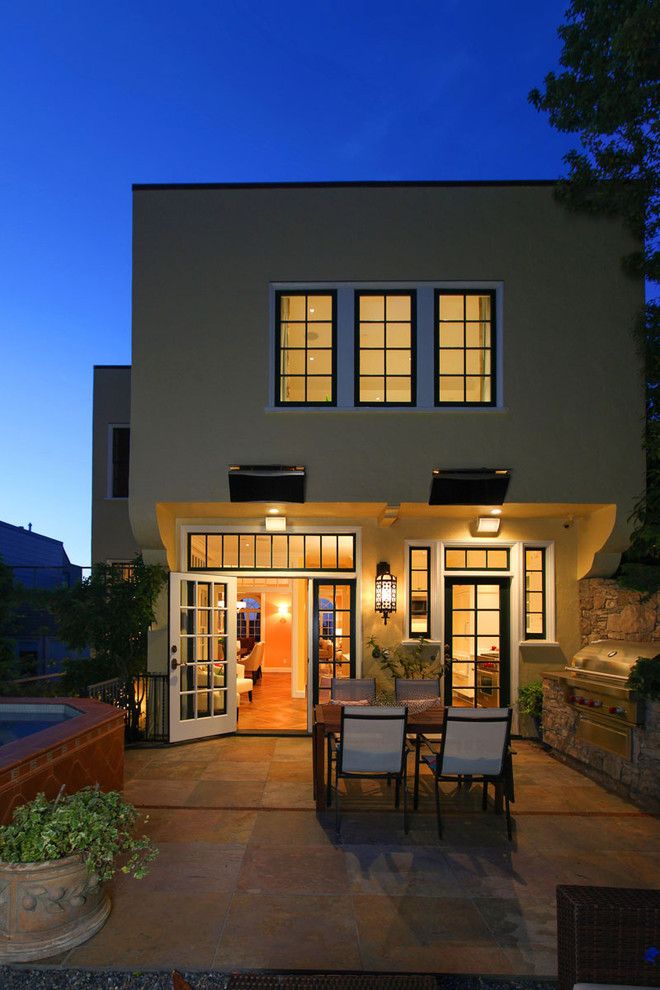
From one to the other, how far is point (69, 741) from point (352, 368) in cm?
509

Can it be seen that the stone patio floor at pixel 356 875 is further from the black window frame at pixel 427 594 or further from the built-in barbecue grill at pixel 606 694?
the black window frame at pixel 427 594

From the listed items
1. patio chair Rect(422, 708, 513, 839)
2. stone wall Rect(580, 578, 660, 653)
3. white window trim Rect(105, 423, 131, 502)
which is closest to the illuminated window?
stone wall Rect(580, 578, 660, 653)

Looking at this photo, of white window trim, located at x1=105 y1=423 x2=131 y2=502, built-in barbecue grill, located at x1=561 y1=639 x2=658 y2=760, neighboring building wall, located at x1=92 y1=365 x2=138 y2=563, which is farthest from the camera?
white window trim, located at x1=105 y1=423 x2=131 y2=502

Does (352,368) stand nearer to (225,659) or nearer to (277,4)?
(225,659)

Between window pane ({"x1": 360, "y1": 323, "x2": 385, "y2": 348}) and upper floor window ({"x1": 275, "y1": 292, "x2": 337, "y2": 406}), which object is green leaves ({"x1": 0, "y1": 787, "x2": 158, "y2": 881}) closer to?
upper floor window ({"x1": 275, "y1": 292, "x2": 337, "y2": 406})

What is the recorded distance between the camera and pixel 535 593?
9.08m

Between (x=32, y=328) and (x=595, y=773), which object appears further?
(x=32, y=328)

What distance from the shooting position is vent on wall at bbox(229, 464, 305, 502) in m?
7.86

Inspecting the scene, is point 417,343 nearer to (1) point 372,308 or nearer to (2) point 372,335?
(2) point 372,335

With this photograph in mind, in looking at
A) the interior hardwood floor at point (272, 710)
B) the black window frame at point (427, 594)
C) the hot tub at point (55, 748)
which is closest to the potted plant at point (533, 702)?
the black window frame at point (427, 594)

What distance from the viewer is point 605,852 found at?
511 centimetres

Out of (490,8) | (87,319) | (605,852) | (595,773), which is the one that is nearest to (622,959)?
(605,852)

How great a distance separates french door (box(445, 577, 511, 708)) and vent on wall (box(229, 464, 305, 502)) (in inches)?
104

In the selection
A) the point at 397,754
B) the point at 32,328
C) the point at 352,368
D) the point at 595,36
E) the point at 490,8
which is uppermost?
the point at 490,8
